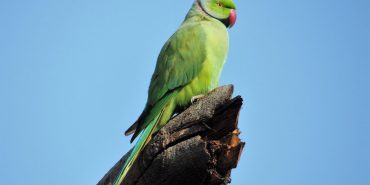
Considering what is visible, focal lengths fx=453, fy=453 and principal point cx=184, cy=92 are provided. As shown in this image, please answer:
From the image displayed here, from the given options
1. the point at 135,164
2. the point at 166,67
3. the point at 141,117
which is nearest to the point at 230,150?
the point at 135,164

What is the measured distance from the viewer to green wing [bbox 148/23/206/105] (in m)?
5.54

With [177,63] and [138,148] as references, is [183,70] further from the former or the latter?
[138,148]

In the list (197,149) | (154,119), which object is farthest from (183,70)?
(197,149)

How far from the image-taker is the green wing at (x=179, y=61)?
218 inches

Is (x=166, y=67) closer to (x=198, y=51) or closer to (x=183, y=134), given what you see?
(x=198, y=51)

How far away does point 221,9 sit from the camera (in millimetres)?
7094

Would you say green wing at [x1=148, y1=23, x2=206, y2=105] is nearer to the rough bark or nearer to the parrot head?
the parrot head

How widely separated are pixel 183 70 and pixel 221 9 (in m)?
1.89

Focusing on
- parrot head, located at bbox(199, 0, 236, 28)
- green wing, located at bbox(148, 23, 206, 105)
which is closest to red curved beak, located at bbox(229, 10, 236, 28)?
parrot head, located at bbox(199, 0, 236, 28)

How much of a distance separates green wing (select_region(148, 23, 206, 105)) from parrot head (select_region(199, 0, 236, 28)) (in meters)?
1.01

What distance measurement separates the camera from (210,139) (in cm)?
342

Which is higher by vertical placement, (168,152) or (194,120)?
(194,120)

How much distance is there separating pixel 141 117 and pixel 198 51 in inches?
46.4

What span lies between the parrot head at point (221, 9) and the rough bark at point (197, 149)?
11.3 feet
